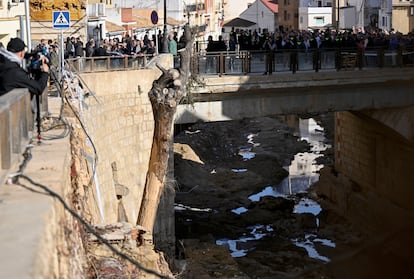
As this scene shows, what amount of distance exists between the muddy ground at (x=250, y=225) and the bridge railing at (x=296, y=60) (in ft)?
17.4

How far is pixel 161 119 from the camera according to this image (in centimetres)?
1361

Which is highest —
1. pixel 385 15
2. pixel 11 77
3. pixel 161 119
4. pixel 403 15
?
pixel 385 15

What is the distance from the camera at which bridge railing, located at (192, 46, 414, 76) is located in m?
22.3

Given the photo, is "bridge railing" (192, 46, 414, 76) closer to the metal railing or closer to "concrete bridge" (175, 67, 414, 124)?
the metal railing

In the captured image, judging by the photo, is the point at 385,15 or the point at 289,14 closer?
the point at 385,15

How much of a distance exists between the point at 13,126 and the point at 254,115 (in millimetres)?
16707

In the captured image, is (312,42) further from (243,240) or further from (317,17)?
(317,17)

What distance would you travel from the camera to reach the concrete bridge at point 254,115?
1427 cm

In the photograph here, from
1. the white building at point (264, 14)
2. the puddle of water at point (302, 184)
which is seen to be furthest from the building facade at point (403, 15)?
the white building at point (264, 14)

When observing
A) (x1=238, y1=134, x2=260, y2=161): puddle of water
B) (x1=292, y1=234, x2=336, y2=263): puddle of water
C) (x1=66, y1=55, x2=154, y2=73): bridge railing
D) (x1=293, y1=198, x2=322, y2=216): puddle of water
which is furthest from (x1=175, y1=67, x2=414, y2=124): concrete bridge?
(x1=238, y1=134, x2=260, y2=161): puddle of water

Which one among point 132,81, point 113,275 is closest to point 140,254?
point 113,275

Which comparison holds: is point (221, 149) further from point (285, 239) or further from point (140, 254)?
point (140, 254)

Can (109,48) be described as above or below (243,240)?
above

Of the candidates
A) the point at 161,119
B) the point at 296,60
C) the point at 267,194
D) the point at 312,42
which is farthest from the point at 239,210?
the point at 161,119
